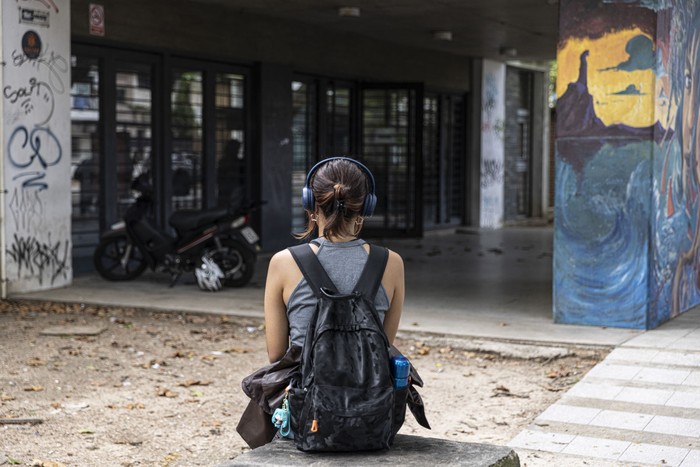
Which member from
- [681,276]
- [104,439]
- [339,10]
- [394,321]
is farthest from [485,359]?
[339,10]

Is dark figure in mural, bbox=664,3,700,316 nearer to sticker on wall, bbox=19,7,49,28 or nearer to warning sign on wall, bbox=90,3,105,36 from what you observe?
sticker on wall, bbox=19,7,49,28

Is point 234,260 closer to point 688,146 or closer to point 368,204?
point 688,146

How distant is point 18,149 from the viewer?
10039mm

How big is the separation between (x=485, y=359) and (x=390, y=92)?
394 inches

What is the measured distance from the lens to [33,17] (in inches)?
397

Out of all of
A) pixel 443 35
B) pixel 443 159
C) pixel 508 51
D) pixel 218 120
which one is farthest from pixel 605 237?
pixel 443 159

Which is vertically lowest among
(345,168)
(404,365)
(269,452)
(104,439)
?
(104,439)

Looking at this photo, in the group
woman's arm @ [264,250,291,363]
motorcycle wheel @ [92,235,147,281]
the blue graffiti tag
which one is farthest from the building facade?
woman's arm @ [264,250,291,363]

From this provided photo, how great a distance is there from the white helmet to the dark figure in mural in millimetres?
4451

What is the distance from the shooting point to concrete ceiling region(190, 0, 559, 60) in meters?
13.0

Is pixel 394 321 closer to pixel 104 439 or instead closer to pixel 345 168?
pixel 345 168

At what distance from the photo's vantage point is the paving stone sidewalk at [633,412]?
524 centimetres

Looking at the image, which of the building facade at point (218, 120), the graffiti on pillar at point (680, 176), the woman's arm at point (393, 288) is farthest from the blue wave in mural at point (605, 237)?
the woman's arm at point (393, 288)

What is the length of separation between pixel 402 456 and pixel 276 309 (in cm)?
63
